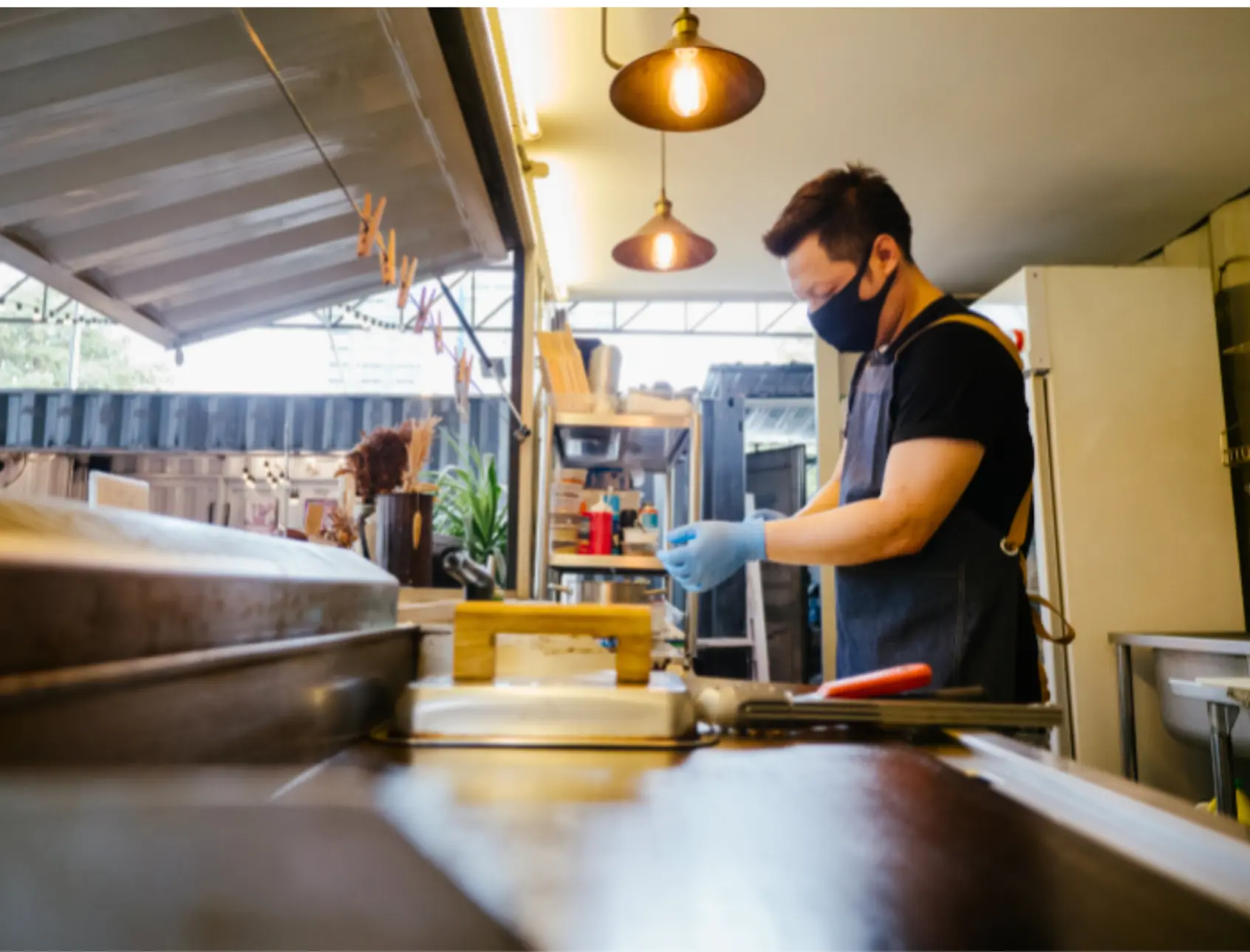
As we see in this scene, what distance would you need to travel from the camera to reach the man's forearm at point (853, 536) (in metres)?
1.33

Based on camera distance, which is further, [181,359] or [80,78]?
[181,359]

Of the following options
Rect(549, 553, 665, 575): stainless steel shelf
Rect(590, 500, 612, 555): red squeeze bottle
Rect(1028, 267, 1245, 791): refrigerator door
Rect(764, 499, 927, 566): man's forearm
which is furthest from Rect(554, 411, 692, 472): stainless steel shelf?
Rect(1028, 267, 1245, 791): refrigerator door

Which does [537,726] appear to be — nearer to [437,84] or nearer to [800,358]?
[437,84]

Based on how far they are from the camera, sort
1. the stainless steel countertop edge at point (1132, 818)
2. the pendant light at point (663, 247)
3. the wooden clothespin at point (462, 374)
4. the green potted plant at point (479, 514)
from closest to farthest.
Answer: the stainless steel countertop edge at point (1132, 818), the wooden clothespin at point (462, 374), the pendant light at point (663, 247), the green potted plant at point (479, 514)

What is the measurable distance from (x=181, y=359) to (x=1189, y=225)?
4420 mm

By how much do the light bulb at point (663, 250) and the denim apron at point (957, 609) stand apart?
125 centimetres

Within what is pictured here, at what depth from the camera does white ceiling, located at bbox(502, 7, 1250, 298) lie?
234 centimetres

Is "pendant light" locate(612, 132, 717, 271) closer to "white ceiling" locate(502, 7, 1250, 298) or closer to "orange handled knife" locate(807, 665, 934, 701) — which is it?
"white ceiling" locate(502, 7, 1250, 298)

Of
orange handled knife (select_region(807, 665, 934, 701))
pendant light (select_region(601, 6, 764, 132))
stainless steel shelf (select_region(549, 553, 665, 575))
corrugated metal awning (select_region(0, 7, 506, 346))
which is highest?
pendant light (select_region(601, 6, 764, 132))

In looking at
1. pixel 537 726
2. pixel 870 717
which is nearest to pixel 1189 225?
pixel 870 717

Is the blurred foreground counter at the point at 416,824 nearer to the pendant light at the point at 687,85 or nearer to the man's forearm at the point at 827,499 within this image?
the man's forearm at the point at 827,499

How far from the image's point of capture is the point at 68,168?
165 cm

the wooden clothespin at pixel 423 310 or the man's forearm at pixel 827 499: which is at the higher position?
the wooden clothespin at pixel 423 310

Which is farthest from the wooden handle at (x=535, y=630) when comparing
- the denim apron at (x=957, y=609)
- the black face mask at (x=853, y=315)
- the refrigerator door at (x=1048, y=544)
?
the refrigerator door at (x=1048, y=544)
